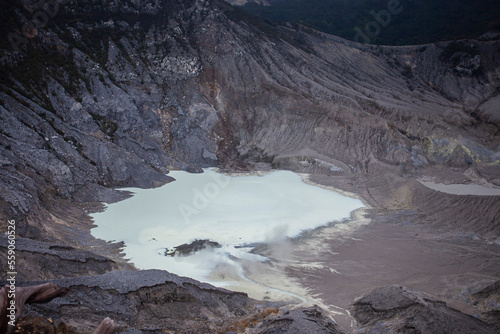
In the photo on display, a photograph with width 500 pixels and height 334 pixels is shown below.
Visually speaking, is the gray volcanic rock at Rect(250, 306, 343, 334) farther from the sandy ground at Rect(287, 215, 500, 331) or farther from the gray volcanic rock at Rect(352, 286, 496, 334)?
the gray volcanic rock at Rect(352, 286, 496, 334)

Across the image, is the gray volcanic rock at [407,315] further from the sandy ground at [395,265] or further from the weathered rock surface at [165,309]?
the weathered rock surface at [165,309]

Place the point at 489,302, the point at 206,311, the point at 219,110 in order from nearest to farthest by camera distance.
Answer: the point at 206,311 < the point at 489,302 < the point at 219,110

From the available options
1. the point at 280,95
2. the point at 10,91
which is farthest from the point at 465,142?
the point at 10,91

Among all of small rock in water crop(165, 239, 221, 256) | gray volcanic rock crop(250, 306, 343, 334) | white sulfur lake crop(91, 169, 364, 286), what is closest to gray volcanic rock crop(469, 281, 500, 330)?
gray volcanic rock crop(250, 306, 343, 334)

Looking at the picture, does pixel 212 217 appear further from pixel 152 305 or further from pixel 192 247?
pixel 152 305

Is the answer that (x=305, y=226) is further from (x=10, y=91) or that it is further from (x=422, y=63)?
(x=422, y=63)

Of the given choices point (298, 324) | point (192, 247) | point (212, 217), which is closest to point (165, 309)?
point (298, 324)

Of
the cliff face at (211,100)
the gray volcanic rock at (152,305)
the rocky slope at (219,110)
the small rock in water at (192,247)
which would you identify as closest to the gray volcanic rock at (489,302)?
the gray volcanic rock at (152,305)
